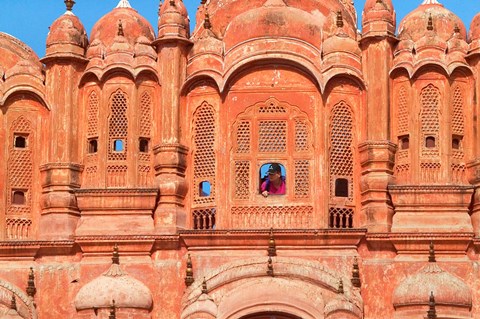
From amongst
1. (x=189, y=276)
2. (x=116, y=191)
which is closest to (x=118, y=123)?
(x=116, y=191)

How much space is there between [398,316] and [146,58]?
5691 millimetres

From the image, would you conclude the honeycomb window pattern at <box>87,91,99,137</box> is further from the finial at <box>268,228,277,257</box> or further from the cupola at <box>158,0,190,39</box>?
the finial at <box>268,228,277,257</box>

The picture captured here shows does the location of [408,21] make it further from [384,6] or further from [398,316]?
[398,316]

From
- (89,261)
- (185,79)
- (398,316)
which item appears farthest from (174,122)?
(398,316)

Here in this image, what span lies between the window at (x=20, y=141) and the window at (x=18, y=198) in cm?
74

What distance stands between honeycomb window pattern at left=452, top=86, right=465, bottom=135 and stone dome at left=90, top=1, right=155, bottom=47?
195 inches

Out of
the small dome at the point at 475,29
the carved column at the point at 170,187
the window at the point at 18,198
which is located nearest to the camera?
the carved column at the point at 170,187

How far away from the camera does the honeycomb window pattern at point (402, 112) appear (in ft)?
96.0

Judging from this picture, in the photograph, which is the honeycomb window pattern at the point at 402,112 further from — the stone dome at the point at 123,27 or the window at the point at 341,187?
the stone dome at the point at 123,27

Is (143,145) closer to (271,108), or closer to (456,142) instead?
(271,108)

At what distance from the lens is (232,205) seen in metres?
29.2

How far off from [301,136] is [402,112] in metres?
1.61

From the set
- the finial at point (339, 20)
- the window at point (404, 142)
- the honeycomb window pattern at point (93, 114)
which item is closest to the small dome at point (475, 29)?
the window at point (404, 142)

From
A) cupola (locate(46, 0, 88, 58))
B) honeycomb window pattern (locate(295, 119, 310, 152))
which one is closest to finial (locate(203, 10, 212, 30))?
cupola (locate(46, 0, 88, 58))
